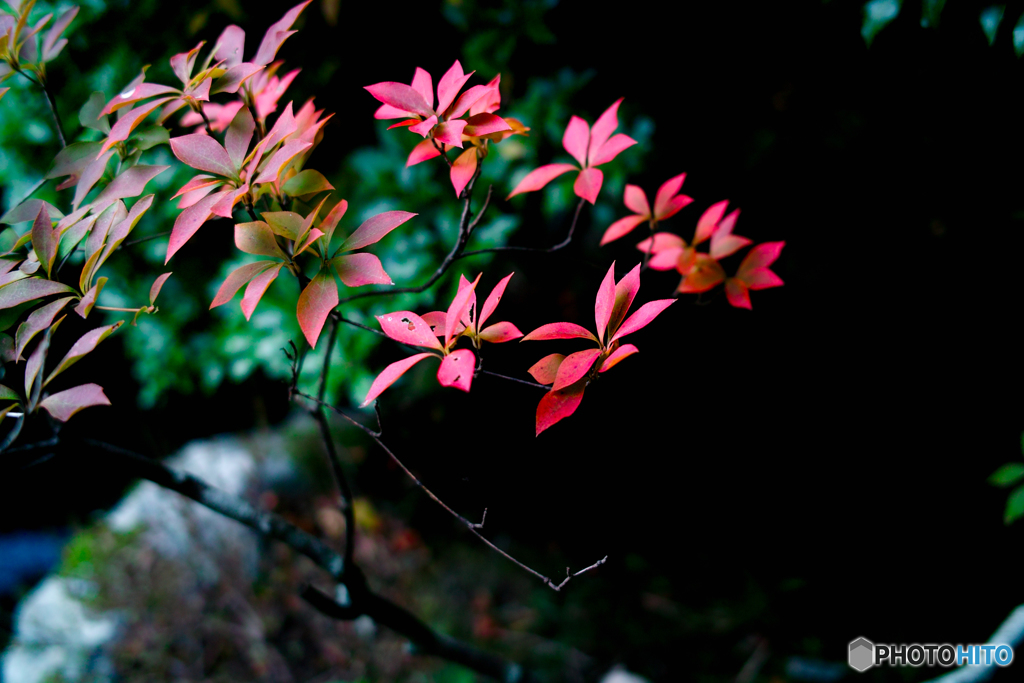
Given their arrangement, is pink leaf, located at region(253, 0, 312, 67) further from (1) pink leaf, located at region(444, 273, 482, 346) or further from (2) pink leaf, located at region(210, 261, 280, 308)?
(1) pink leaf, located at region(444, 273, 482, 346)

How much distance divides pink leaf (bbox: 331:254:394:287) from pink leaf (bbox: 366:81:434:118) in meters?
0.20

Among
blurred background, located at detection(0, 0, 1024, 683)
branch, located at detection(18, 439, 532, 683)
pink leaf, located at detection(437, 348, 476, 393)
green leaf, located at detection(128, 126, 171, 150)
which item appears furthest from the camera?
blurred background, located at detection(0, 0, 1024, 683)

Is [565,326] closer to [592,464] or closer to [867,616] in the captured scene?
[592,464]

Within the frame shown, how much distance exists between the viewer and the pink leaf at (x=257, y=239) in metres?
0.50

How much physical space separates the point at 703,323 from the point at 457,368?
115 cm

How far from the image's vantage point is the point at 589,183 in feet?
2.17

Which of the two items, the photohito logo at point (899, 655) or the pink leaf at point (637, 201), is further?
the photohito logo at point (899, 655)

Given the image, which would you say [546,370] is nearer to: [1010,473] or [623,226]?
[623,226]

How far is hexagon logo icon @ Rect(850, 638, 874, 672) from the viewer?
4.74ft

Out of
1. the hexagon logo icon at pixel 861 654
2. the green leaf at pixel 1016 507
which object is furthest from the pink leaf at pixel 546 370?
the hexagon logo icon at pixel 861 654

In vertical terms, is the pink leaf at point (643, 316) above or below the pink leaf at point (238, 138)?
below

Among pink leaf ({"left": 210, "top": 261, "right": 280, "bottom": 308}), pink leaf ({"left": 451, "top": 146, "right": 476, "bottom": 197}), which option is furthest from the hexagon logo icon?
pink leaf ({"left": 210, "top": 261, "right": 280, "bottom": 308})

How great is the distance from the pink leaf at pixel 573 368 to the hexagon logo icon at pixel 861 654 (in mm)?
1542

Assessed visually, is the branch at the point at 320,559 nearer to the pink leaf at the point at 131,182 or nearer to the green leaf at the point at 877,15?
the pink leaf at the point at 131,182
